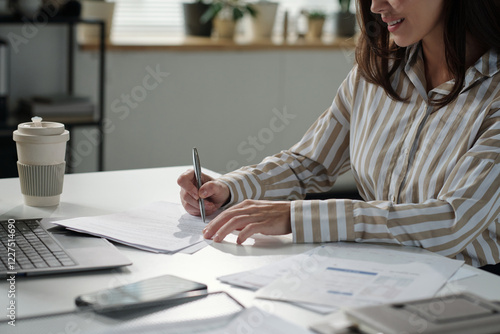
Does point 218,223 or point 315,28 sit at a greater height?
point 315,28

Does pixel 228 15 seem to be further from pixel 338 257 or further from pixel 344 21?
pixel 338 257

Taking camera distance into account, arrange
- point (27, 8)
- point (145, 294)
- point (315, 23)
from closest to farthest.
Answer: point (145, 294), point (27, 8), point (315, 23)

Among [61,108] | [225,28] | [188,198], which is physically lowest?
[61,108]

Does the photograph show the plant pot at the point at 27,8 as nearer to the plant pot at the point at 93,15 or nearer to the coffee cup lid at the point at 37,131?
the plant pot at the point at 93,15

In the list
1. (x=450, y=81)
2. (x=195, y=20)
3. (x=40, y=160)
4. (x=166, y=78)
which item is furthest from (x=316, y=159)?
(x=195, y=20)

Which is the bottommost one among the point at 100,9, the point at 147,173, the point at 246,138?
the point at 246,138

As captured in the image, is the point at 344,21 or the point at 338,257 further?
the point at 344,21

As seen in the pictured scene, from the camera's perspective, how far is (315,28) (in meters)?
3.82

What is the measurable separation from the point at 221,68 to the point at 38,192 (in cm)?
221

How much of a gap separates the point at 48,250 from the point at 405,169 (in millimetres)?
736

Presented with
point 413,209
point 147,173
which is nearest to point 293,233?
point 413,209

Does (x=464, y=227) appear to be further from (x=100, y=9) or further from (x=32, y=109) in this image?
(x=100, y=9)

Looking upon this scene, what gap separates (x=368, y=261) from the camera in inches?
43.7

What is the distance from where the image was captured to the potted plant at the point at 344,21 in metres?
3.89
